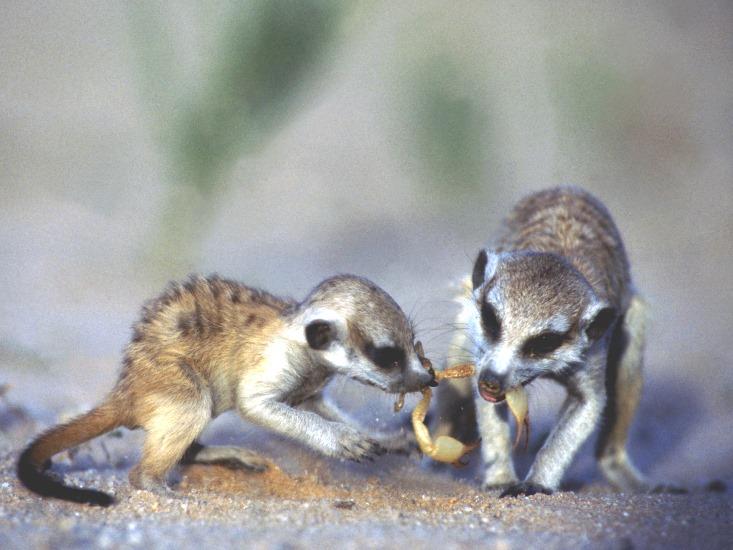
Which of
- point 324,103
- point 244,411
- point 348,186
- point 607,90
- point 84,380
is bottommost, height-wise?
point 84,380

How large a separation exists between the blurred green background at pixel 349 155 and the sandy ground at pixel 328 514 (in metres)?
1.44

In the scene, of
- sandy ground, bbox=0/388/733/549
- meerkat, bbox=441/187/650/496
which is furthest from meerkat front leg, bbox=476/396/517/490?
sandy ground, bbox=0/388/733/549

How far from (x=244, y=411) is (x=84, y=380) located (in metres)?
2.63

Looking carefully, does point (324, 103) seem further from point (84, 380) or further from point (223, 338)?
point (223, 338)

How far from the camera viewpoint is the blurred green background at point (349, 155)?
842cm

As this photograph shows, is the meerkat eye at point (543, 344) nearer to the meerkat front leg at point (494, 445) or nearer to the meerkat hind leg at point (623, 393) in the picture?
the meerkat front leg at point (494, 445)

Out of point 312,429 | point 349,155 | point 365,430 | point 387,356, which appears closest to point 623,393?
point 365,430

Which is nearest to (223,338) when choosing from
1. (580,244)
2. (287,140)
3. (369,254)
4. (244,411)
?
(244,411)

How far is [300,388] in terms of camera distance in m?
5.26

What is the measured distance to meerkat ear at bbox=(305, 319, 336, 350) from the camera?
4.88m

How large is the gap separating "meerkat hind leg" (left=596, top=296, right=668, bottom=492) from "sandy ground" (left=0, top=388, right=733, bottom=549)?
1024 millimetres

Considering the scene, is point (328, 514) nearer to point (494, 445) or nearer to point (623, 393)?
point (494, 445)

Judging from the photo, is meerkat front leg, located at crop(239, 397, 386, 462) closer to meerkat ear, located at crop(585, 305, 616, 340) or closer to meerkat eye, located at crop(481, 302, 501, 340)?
meerkat eye, located at crop(481, 302, 501, 340)

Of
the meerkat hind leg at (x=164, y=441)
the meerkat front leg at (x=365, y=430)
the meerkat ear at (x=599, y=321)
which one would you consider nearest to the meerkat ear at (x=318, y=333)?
the meerkat front leg at (x=365, y=430)
